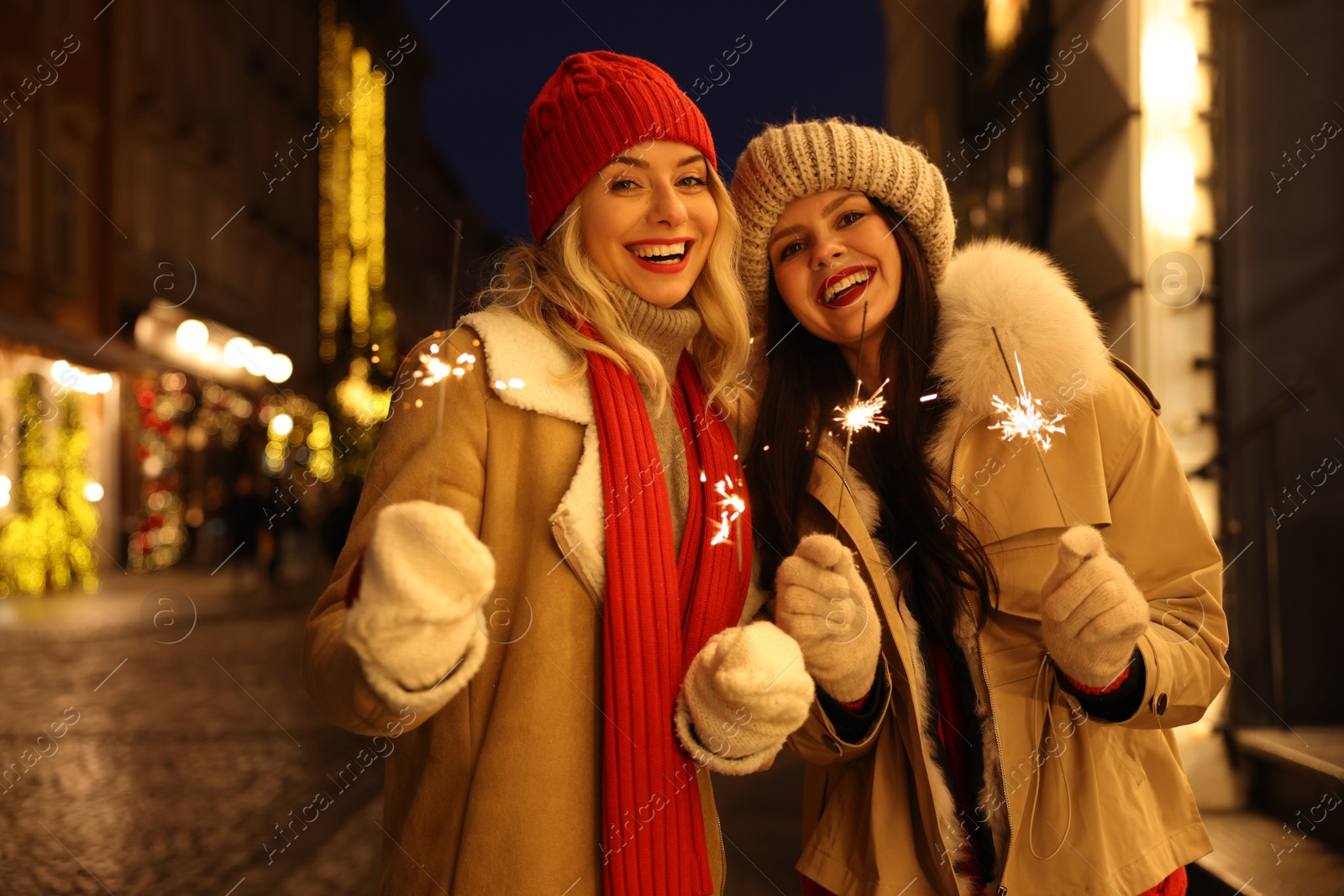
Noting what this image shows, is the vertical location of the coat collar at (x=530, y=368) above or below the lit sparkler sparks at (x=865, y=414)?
above

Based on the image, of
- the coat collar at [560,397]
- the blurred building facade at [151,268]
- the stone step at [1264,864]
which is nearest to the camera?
the coat collar at [560,397]

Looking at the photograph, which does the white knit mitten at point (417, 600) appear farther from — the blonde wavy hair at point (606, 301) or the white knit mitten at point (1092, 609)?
the white knit mitten at point (1092, 609)

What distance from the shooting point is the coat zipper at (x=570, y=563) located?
5.56ft

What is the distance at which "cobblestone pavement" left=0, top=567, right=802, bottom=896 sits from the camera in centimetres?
393

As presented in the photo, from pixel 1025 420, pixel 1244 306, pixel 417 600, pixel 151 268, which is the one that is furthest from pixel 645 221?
pixel 151 268

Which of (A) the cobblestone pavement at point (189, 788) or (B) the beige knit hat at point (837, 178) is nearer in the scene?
(B) the beige knit hat at point (837, 178)

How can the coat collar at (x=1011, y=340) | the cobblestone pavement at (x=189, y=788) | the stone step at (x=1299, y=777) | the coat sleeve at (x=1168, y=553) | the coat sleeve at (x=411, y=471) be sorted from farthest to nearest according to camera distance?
the cobblestone pavement at (x=189, y=788), the stone step at (x=1299, y=777), the coat collar at (x=1011, y=340), the coat sleeve at (x=1168, y=553), the coat sleeve at (x=411, y=471)

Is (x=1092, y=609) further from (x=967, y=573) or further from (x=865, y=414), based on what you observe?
(x=865, y=414)

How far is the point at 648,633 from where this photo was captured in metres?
1.70

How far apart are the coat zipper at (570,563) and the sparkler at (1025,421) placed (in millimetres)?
898

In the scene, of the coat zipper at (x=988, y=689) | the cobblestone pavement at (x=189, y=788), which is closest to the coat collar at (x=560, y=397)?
the coat zipper at (x=988, y=689)

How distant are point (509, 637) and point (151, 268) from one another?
55.0ft

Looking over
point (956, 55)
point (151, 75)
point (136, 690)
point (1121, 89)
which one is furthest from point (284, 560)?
point (1121, 89)

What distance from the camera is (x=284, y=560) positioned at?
55.9 ft
